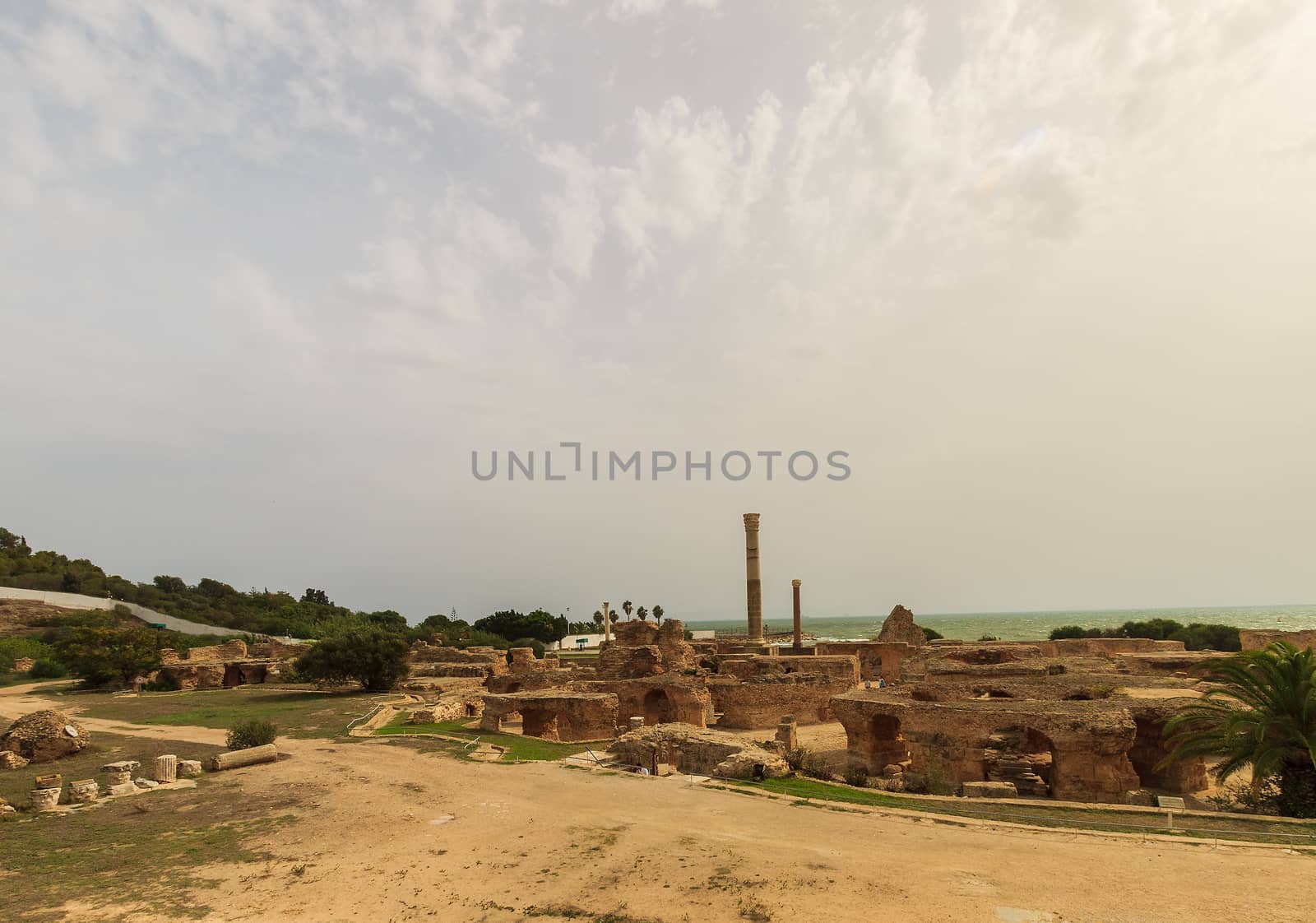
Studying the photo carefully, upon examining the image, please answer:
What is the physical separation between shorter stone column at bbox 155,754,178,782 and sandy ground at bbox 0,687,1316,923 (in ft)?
15.0

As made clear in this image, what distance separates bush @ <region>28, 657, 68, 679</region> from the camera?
46.9 metres

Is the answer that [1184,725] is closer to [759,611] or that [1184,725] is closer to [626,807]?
[626,807]

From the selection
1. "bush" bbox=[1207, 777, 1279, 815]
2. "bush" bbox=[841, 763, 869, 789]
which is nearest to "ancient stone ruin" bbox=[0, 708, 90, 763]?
"bush" bbox=[841, 763, 869, 789]

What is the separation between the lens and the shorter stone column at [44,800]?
14.2 m

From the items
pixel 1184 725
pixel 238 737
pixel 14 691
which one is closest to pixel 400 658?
pixel 238 737

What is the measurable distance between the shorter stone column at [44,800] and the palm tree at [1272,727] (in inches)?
876

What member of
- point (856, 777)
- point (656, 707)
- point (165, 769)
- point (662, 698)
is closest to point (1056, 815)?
point (856, 777)

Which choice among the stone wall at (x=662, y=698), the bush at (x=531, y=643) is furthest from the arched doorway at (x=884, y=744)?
the bush at (x=531, y=643)

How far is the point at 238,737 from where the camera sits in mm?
19906

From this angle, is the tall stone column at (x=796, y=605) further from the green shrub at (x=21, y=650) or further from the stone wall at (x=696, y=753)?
the green shrub at (x=21, y=650)

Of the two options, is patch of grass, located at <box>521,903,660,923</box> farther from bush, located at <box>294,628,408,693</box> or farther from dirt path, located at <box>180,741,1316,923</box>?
bush, located at <box>294,628,408,693</box>

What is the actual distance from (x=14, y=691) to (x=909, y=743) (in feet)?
150

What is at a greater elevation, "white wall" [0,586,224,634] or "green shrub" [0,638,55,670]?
"white wall" [0,586,224,634]

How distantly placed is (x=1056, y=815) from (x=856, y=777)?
495 centimetres
